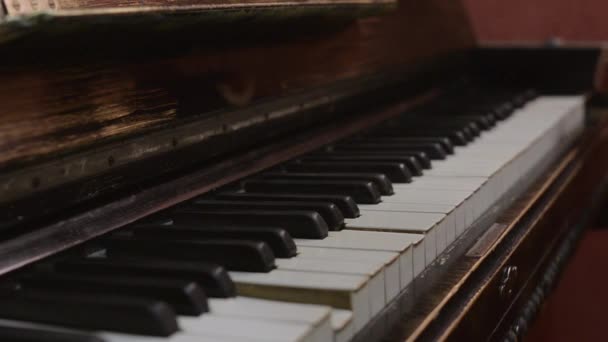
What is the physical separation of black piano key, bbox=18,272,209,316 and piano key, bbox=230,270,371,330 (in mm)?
79

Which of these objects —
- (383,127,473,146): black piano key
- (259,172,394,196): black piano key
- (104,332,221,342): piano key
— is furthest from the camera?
(383,127,473,146): black piano key

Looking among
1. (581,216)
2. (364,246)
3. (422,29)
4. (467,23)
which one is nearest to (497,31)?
(467,23)

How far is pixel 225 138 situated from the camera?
59.1 inches

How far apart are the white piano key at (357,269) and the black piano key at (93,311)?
223 mm

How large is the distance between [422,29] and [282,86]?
99 centimetres

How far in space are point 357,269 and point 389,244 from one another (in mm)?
129

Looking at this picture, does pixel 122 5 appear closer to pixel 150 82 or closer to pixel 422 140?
pixel 150 82

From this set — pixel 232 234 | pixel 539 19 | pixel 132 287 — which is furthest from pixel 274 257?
pixel 539 19

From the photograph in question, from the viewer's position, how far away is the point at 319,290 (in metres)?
0.89

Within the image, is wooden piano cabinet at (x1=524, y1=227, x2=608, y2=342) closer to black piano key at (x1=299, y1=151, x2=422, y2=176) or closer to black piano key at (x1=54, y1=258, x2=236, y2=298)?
black piano key at (x1=299, y1=151, x2=422, y2=176)

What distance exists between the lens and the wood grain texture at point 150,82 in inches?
41.5

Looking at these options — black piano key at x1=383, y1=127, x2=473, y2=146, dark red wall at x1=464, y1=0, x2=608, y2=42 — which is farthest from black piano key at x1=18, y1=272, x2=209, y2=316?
dark red wall at x1=464, y1=0, x2=608, y2=42

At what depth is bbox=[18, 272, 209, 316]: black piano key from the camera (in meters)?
0.84

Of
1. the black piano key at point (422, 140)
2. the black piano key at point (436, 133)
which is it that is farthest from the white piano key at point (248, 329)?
the black piano key at point (436, 133)
